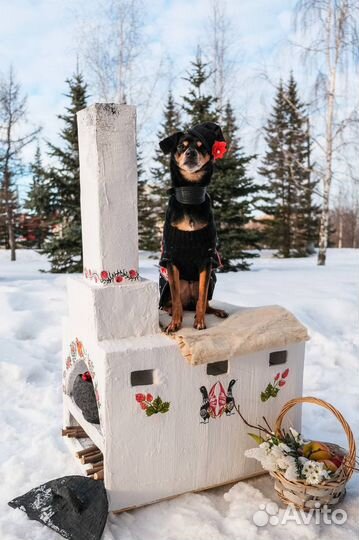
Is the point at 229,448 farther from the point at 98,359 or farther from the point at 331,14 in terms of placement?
the point at 331,14

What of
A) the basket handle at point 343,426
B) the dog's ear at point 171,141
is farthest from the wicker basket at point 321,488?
the dog's ear at point 171,141

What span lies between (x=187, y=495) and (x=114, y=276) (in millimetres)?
1322

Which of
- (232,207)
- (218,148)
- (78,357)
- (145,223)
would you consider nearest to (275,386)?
(78,357)

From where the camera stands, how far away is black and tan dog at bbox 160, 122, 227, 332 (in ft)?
7.97

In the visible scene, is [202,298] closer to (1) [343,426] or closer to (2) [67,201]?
(1) [343,426]

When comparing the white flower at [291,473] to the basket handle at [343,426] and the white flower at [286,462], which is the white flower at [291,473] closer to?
the white flower at [286,462]

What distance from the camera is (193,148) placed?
2336 mm

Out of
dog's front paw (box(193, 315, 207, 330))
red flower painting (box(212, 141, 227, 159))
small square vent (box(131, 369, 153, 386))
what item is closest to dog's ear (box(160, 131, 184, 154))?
red flower painting (box(212, 141, 227, 159))

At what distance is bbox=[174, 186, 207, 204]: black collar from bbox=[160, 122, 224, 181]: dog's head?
57 millimetres

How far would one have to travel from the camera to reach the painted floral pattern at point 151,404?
7.47 feet

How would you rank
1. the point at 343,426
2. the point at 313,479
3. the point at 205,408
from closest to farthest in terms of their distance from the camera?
the point at 313,479, the point at 343,426, the point at 205,408

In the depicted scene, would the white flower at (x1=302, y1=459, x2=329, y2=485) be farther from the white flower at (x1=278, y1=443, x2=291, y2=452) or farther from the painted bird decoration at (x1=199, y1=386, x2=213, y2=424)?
the painted bird decoration at (x1=199, y1=386, x2=213, y2=424)

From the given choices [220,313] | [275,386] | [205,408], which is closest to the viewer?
[205,408]

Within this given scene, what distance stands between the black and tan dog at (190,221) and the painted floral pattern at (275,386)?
564mm
